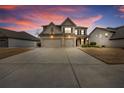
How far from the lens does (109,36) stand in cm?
2119

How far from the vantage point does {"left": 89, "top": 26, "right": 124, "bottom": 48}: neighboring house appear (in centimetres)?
1866

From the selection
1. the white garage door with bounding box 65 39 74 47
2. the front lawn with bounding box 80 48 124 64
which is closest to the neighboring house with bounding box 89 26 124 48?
the white garage door with bounding box 65 39 74 47

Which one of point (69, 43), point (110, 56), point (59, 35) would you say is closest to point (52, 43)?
point (59, 35)

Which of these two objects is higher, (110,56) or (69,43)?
(69,43)

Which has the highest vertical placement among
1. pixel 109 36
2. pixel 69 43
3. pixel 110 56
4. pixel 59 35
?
pixel 59 35

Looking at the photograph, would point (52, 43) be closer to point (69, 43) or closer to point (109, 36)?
point (69, 43)

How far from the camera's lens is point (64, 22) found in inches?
885

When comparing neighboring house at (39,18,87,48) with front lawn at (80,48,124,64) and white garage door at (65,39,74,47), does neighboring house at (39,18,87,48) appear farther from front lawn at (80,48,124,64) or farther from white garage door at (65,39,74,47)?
front lawn at (80,48,124,64)

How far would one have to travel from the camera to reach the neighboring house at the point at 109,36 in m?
18.7

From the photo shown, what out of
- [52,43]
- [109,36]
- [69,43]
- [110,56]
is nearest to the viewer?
[110,56]

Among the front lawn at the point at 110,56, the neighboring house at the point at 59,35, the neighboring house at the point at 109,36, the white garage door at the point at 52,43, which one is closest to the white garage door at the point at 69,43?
the neighboring house at the point at 59,35
